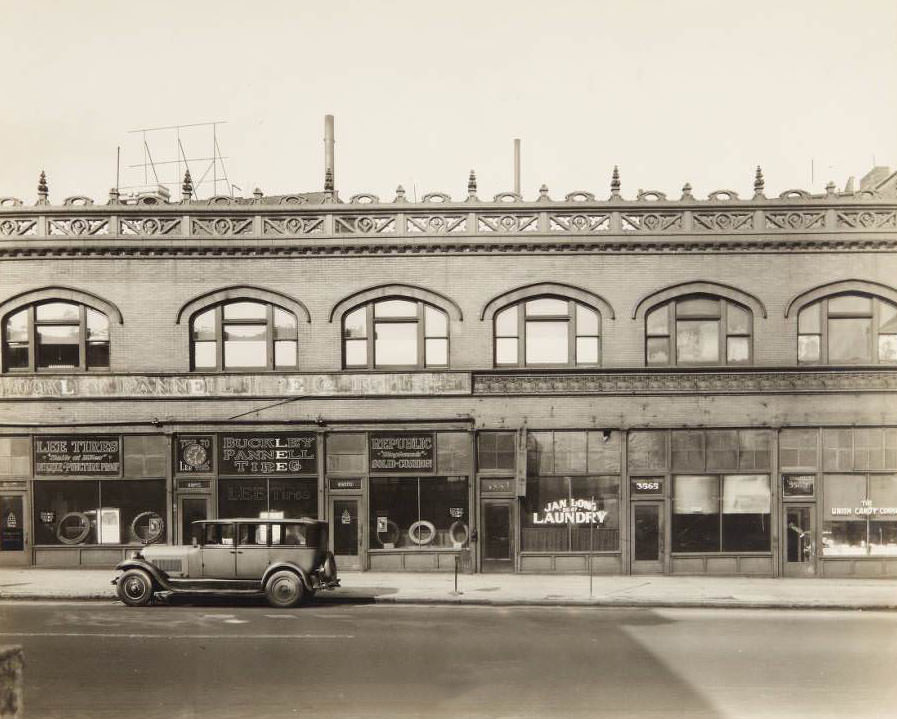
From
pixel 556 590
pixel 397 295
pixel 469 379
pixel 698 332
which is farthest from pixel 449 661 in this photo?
pixel 698 332

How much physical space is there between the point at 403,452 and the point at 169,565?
6805 millimetres

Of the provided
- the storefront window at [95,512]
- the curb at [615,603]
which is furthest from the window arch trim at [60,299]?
the curb at [615,603]

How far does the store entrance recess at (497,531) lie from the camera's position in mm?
22000

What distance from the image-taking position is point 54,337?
22.5 metres

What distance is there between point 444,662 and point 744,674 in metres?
4.38

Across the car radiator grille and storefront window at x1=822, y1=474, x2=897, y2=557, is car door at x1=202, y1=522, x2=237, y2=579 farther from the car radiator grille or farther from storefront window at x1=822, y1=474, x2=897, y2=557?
storefront window at x1=822, y1=474, x2=897, y2=557

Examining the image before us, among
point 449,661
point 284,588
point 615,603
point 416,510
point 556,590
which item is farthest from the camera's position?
point 416,510

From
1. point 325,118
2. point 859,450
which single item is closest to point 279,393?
point 325,118

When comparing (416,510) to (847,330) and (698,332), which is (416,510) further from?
(847,330)

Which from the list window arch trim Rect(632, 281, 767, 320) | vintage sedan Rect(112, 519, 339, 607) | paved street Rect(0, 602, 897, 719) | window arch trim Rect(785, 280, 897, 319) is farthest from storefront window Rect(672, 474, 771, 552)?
vintage sedan Rect(112, 519, 339, 607)

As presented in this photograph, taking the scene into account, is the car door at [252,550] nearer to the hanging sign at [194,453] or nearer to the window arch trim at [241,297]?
the hanging sign at [194,453]

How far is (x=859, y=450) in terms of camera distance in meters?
21.9

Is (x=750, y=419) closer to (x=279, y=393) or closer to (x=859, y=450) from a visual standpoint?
(x=859, y=450)

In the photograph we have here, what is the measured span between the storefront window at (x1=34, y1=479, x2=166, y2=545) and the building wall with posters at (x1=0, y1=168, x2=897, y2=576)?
59mm
